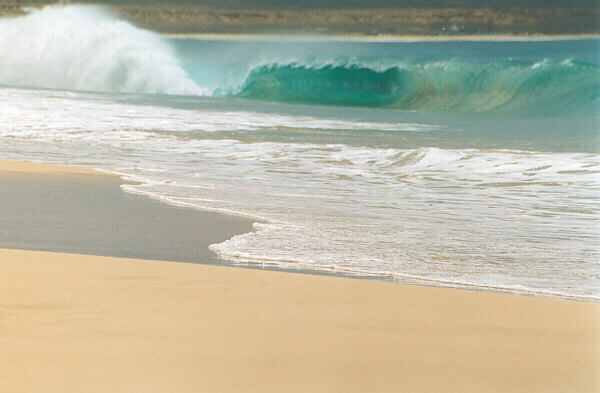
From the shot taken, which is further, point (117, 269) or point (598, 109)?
point (598, 109)

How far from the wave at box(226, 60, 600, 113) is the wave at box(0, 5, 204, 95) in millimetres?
8714

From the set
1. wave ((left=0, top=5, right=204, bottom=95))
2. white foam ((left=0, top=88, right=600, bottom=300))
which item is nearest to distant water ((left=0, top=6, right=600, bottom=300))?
white foam ((left=0, top=88, right=600, bottom=300))

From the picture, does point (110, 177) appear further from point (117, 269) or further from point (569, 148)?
point (569, 148)

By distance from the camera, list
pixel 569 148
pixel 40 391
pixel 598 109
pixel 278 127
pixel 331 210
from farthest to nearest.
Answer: pixel 598 109
pixel 278 127
pixel 569 148
pixel 331 210
pixel 40 391

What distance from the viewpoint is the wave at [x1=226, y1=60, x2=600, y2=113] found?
38.7 meters

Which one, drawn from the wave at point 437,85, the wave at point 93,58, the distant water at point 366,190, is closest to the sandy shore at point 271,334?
the distant water at point 366,190

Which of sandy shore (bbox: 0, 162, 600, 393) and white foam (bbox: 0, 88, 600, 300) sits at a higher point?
sandy shore (bbox: 0, 162, 600, 393)

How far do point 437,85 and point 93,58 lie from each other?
18327 millimetres

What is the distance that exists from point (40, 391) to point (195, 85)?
42.4 meters

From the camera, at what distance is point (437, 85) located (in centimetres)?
4544

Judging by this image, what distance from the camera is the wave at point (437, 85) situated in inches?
1523

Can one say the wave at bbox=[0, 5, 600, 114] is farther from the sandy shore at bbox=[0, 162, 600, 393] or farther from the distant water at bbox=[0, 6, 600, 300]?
the sandy shore at bbox=[0, 162, 600, 393]

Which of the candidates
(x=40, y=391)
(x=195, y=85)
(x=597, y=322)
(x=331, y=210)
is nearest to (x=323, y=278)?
(x=597, y=322)

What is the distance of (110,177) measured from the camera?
21.5 ft
